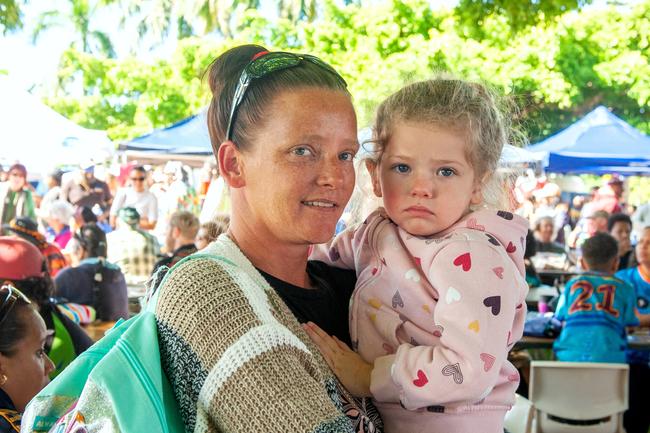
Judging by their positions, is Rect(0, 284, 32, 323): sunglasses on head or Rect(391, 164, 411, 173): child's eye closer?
Rect(391, 164, 411, 173): child's eye

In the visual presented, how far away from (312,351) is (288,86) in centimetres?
56

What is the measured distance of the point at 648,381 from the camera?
6.24 metres

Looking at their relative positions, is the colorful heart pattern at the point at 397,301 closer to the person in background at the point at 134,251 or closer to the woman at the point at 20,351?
the woman at the point at 20,351

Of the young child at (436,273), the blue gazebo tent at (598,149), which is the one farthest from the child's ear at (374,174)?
the blue gazebo tent at (598,149)

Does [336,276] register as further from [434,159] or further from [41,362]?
[41,362]

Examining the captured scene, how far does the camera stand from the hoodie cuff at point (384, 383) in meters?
1.84

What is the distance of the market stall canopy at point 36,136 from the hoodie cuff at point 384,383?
10084 millimetres

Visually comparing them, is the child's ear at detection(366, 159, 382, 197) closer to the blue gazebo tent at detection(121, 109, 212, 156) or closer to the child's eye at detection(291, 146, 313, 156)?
the child's eye at detection(291, 146, 313, 156)

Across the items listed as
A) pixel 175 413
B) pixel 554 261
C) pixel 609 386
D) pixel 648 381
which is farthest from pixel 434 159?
pixel 554 261

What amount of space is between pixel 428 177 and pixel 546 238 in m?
9.54

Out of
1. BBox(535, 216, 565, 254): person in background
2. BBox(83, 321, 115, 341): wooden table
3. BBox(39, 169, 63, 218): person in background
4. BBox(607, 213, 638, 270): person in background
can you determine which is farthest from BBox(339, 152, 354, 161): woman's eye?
BBox(39, 169, 63, 218): person in background

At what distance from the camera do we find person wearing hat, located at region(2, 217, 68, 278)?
5836mm

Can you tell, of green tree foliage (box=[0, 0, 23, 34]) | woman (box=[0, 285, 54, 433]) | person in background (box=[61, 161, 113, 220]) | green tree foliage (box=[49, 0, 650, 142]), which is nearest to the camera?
woman (box=[0, 285, 54, 433])

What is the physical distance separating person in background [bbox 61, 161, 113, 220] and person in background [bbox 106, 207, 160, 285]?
3.99 metres
